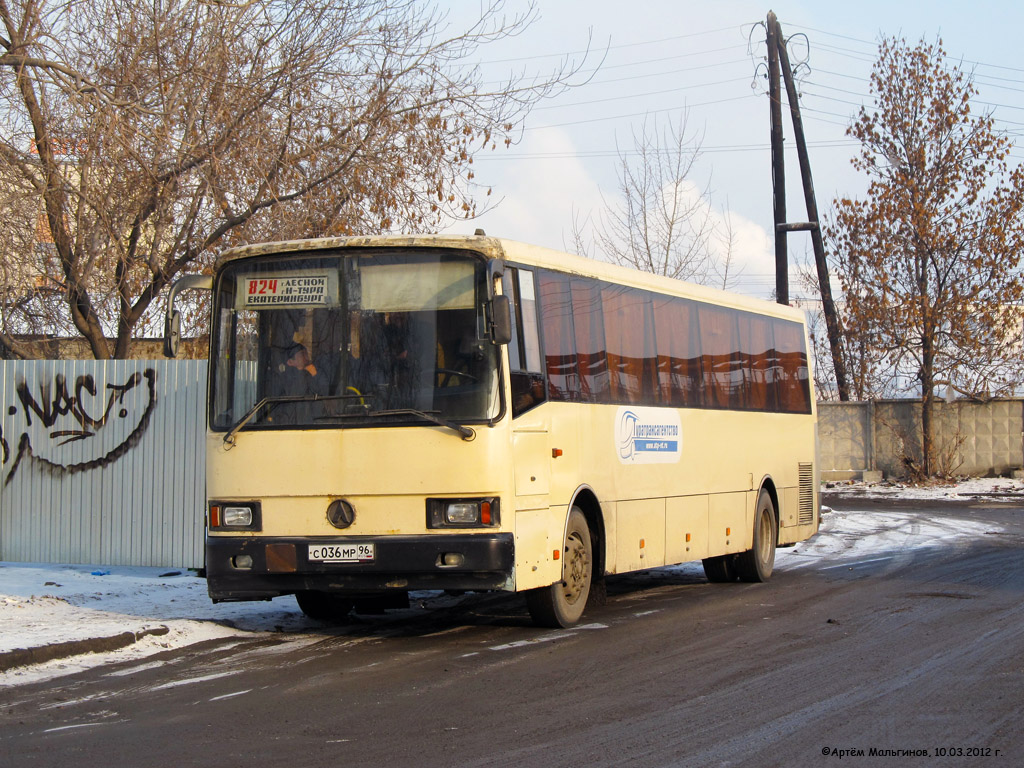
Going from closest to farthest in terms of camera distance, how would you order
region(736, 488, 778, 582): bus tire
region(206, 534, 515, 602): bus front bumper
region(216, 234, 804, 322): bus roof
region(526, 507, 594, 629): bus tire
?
region(206, 534, 515, 602): bus front bumper → region(216, 234, 804, 322): bus roof → region(526, 507, 594, 629): bus tire → region(736, 488, 778, 582): bus tire

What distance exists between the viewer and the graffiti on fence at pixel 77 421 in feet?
48.2

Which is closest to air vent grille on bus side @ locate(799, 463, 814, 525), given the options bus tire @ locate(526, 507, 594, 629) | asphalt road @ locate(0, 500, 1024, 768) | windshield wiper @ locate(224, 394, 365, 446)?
asphalt road @ locate(0, 500, 1024, 768)

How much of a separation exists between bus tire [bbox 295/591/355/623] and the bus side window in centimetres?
275

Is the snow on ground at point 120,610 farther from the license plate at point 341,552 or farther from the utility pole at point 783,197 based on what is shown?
the utility pole at point 783,197

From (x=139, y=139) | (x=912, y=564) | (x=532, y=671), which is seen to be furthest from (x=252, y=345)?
(x=912, y=564)

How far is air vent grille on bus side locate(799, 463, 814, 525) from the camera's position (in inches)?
669

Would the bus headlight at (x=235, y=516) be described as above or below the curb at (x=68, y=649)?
above

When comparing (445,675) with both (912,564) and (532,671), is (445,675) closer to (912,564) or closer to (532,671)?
(532,671)

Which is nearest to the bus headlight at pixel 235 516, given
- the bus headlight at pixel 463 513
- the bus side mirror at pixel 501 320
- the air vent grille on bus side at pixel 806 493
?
the bus headlight at pixel 463 513

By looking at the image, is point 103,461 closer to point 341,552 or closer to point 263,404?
point 263,404

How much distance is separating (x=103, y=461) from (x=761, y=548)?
7.72m

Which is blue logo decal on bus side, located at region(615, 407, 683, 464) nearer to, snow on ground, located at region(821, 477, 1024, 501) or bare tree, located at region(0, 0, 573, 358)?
bare tree, located at region(0, 0, 573, 358)

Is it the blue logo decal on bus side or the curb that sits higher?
the blue logo decal on bus side

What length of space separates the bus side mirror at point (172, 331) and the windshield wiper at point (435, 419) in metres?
1.84
